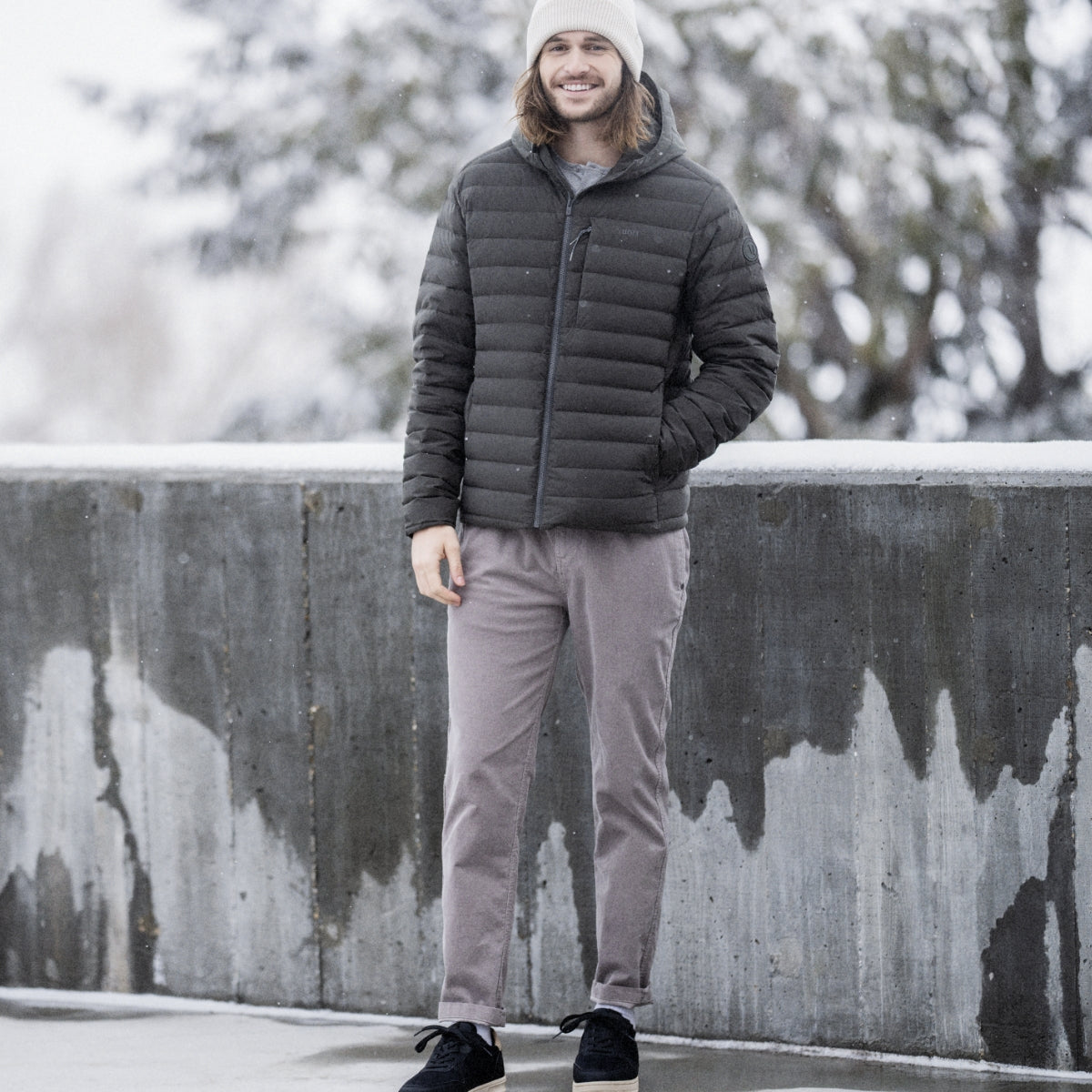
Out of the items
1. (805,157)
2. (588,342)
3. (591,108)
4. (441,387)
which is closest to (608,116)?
(591,108)

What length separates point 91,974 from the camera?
3273mm

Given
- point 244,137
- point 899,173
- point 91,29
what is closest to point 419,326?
point 899,173

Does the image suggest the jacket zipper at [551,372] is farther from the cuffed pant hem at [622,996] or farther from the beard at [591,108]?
the cuffed pant hem at [622,996]

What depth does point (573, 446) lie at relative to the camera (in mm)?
2414

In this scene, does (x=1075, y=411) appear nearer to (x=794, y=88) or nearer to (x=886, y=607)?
(x=794, y=88)

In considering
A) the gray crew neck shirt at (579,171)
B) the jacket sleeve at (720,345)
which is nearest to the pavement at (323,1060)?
the jacket sleeve at (720,345)

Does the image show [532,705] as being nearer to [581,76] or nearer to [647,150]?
[647,150]

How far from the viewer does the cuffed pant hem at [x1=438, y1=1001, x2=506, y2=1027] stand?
8.13 feet

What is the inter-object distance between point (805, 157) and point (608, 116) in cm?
728

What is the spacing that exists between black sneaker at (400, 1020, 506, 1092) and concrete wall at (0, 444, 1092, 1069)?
1.62 ft

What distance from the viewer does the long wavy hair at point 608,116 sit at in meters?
2.48

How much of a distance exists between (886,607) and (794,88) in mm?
7255

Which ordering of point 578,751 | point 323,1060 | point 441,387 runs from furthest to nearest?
point 578,751
point 323,1060
point 441,387

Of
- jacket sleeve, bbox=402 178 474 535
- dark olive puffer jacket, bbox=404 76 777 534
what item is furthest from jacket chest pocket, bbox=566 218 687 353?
jacket sleeve, bbox=402 178 474 535
